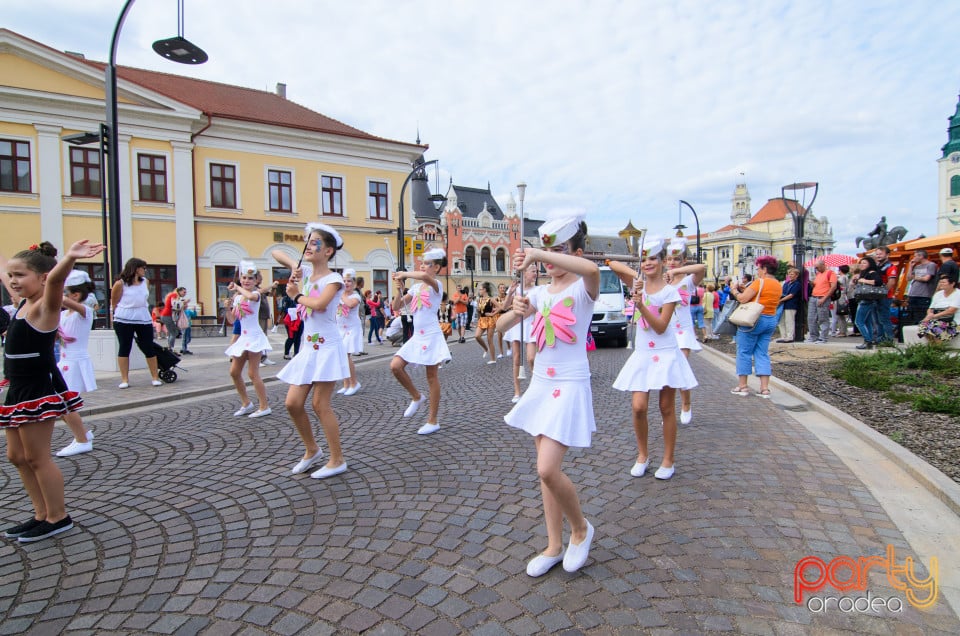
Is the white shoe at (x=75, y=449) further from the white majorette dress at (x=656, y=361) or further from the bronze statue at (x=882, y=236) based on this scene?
the bronze statue at (x=882, y=236)

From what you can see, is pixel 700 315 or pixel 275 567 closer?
pixel 275 567

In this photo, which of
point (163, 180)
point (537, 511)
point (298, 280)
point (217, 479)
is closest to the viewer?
point (537, 511)

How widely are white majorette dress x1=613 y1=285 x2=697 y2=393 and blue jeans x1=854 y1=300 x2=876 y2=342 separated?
9.65 m

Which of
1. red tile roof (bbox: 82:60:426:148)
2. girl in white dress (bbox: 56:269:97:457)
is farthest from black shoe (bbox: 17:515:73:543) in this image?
red tile roof (bbox: 82:60:426:148)

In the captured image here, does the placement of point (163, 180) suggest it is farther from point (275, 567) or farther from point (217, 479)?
point (275, 567)

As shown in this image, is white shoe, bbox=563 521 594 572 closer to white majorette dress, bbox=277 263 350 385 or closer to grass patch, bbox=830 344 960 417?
white majorette dress, bbox=277 263 350 385

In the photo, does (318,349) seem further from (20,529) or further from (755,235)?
(755,235)

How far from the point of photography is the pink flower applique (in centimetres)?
306

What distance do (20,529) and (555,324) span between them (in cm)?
365

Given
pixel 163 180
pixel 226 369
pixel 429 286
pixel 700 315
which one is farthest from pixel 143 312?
pixel 163 180

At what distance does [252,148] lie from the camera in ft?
96.3

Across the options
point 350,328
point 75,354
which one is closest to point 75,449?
point 75,354

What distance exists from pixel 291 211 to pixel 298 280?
91.3 ft

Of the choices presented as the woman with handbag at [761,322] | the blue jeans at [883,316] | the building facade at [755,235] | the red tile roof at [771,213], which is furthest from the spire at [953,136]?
the woman with handbag at [761,322]
